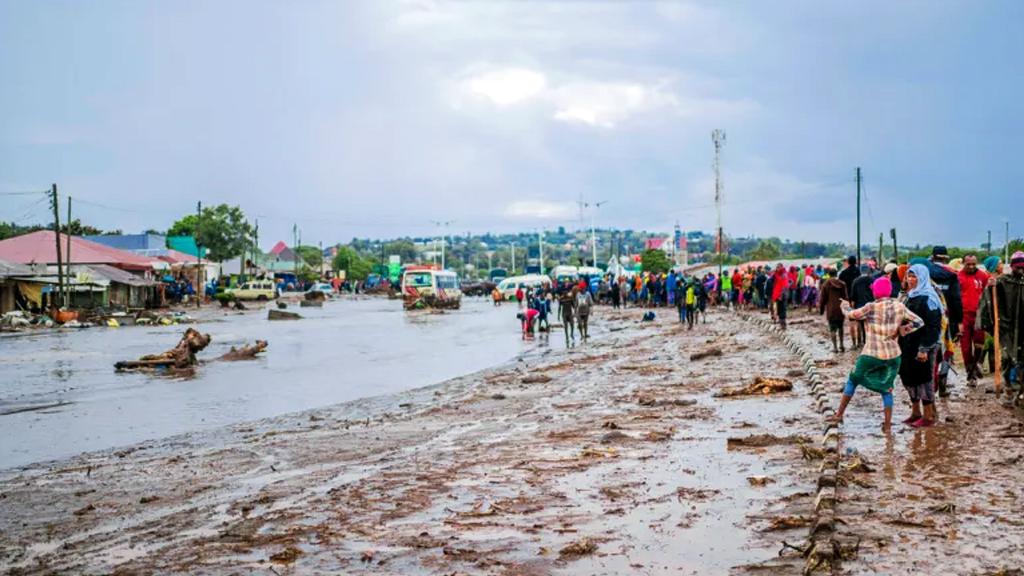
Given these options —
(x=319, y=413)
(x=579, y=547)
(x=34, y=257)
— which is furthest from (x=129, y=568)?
(x=34, y=257)

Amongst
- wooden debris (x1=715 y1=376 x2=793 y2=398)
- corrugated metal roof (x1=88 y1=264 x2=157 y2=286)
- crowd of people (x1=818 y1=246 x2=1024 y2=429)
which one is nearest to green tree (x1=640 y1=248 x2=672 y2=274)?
corrugated metal roof (x1=88 y1=264 x2=157 y2=286)

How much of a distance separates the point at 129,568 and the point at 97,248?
63.1m

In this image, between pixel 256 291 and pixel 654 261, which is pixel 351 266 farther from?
pixel 256 291

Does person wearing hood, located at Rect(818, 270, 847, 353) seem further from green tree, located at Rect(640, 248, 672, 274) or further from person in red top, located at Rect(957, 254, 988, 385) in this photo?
green tree, located at Rect(640, 248, 672, 274)

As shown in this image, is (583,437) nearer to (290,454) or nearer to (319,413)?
(290,454)

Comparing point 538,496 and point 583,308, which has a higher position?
point 583,308

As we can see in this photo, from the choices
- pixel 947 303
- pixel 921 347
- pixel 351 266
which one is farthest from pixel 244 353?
pixel 351 266

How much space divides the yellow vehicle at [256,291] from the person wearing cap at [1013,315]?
221ft

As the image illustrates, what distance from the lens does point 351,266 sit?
162750mm

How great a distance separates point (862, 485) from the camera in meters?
7.85

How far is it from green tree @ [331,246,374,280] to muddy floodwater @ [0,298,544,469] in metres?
118

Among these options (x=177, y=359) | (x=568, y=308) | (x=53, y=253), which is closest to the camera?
(x=177, y=359)

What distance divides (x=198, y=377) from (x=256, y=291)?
56619 mm

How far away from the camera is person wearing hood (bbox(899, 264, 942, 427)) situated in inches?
408
